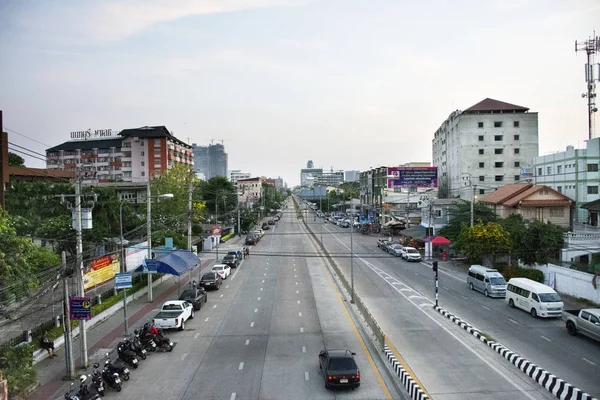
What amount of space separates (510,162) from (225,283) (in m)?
64.0

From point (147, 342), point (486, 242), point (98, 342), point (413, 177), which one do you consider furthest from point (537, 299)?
point (413, 177)

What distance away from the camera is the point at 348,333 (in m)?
24.9

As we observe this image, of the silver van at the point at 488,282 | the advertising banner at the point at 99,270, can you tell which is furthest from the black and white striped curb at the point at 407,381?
the advertising banner at the point at 99,270

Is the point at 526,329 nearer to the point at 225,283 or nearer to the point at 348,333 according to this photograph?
the point at 348,333

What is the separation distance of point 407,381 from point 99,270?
71.8ft

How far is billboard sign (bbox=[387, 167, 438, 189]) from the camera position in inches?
3177

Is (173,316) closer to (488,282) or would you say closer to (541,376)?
(541,376)

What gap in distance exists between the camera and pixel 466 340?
76.3 feet

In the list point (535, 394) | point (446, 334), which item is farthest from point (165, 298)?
point (535, 394)

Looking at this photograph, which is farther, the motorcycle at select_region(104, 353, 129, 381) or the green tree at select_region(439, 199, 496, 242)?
the green tree at select_region(439, 199, 496, 242)

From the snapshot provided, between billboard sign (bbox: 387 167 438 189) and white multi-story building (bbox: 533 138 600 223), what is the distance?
23291 millimetres

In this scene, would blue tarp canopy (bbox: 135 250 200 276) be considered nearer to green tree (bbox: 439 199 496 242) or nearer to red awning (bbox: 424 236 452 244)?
red awning (bbox: 424 236 452 244)

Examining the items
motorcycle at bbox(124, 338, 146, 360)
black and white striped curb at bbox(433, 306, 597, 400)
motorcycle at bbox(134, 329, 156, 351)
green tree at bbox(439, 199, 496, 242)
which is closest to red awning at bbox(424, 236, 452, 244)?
green tree at bbox(439, 199, 496, 242)

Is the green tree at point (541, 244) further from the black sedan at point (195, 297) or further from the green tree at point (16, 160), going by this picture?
the green tree at point (16, 160)
